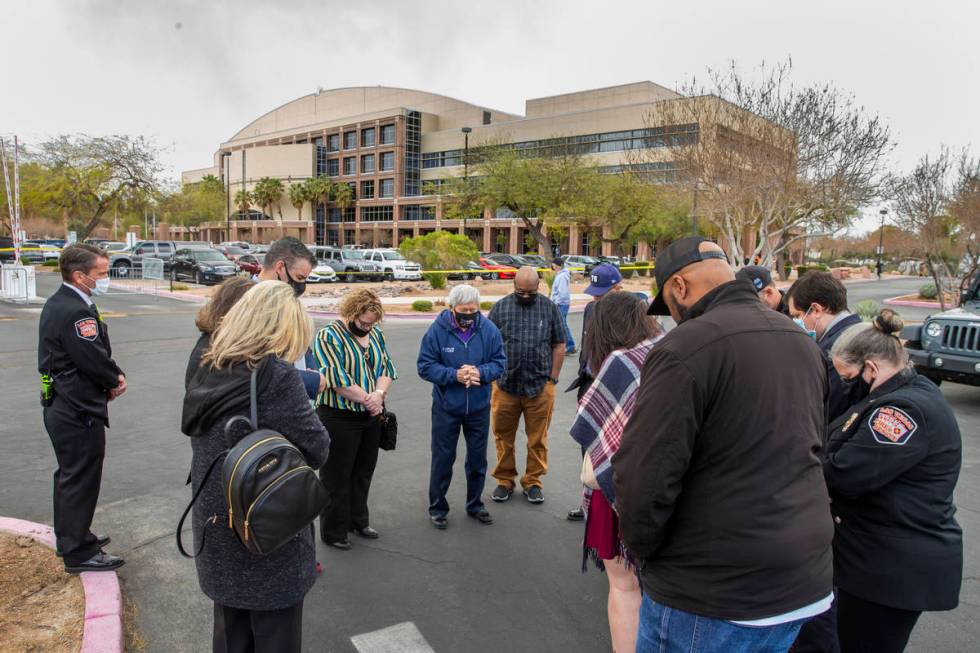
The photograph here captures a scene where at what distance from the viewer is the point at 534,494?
5570 mm

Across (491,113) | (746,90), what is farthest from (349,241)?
(746,90)

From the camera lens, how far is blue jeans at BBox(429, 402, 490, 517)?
16.5 feet

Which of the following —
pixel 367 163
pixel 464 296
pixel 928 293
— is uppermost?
pixel 367 163

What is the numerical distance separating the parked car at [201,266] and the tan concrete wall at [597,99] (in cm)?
4948

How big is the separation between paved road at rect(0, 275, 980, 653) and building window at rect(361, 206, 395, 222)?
80209 millimetres

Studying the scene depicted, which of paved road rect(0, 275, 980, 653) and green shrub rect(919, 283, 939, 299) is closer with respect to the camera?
paved road rect(0, 275, 980, 653)

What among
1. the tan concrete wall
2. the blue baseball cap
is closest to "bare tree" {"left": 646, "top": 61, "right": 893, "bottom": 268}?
the blue baseball cap

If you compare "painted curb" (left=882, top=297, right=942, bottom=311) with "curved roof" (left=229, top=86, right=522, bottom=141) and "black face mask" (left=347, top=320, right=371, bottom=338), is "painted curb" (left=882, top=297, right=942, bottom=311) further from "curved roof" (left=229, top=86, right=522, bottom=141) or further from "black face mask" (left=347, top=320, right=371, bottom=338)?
"curved roof" (left=229, top=86, right=522, bottom=141)

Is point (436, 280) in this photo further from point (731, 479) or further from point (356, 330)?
point (731, 479)

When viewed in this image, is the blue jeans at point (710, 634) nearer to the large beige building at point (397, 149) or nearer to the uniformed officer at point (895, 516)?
the uniformed officer at point (895, 516)

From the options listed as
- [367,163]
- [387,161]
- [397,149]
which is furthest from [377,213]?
[397,149]

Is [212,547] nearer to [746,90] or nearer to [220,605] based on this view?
[220,605]

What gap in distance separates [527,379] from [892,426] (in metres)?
3.18

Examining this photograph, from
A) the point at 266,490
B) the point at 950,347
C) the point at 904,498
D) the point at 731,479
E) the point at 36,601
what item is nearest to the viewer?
the point at 731,479
